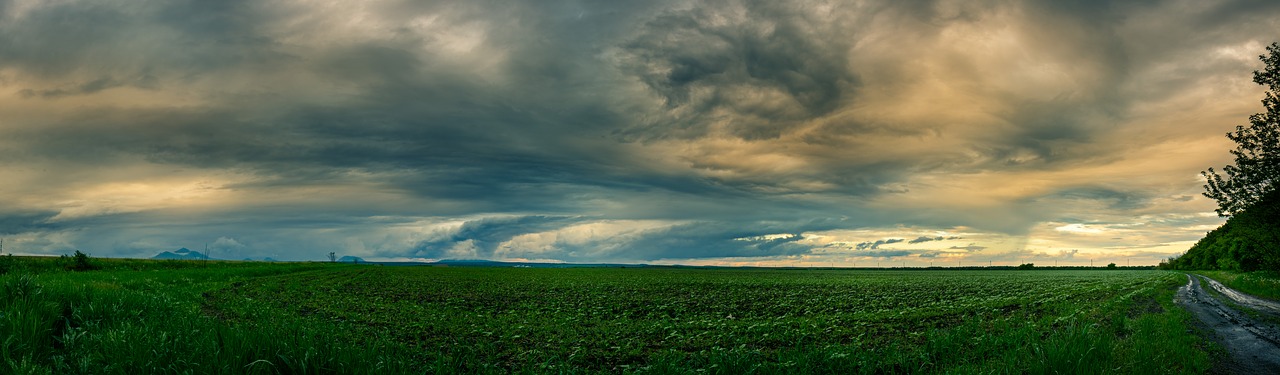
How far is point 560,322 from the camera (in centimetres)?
2227

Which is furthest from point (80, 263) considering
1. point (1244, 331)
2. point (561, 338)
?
point (1244, 331)

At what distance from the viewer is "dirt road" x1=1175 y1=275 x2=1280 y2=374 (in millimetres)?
12341

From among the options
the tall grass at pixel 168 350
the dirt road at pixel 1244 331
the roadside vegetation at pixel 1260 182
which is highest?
the roadside vegetation at pixel 1260 182

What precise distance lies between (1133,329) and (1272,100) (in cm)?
3172

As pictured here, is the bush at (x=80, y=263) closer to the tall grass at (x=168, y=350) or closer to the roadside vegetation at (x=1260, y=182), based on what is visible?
the tall grass at (x=168, y=350)

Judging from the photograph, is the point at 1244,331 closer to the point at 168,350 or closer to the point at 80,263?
the point at 168,350

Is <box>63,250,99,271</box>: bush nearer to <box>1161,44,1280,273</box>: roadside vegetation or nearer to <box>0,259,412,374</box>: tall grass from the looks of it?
<box>0,259,412,374</box>: tall grass

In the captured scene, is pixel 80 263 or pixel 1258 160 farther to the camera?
pixel 80 263

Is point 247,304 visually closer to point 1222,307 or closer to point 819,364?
point 819,364

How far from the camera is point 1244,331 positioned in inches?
687

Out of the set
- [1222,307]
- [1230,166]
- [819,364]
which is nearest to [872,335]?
[819,364]

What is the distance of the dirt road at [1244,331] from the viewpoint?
40.5 ft

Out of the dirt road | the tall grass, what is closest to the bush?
the tall grass

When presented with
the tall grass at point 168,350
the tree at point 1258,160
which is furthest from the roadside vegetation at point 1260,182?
the tall grass at point 168,350
